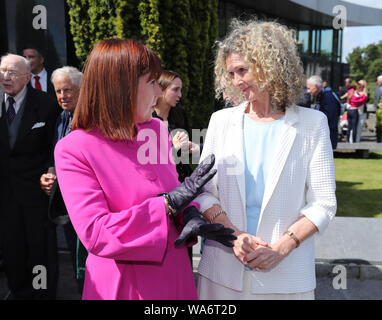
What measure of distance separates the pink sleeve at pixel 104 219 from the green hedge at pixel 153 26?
578 centimetres

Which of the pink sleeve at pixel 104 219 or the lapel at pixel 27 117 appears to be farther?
the lapel at pixel 27 117

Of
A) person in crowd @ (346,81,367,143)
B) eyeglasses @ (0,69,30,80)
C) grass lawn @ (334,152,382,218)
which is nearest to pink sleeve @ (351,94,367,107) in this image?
person in crowd @ (346,81,367,143)

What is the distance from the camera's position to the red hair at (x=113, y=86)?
5.25 feet

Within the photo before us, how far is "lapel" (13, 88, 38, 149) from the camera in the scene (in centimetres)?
364

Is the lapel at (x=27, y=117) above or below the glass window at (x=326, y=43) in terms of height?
below

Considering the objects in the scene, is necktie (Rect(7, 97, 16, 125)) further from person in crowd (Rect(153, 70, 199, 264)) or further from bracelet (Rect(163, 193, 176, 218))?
bracelet (Rect(163, 193, 176, 218))

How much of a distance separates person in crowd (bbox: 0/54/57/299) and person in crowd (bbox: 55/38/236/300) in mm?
2192

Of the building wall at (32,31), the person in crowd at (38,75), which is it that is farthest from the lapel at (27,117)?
the building wall at (32,31)

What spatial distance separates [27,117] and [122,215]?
8.32 feet

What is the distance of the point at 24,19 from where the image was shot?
767 centimetres

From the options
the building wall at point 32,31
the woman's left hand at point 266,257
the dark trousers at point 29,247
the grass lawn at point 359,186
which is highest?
the building wall at point 32,31

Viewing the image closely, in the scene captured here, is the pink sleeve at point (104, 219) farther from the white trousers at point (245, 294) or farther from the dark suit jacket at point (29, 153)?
the dark suit jacket at point (29, 153)

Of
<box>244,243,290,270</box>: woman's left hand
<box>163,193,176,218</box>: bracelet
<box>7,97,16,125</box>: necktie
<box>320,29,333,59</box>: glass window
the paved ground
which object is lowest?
the paved ground

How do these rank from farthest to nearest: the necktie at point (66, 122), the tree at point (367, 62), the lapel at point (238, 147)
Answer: the tree at point (367, 62) → the necktie at point (66, 122) → the lapel at point (238, 147)
